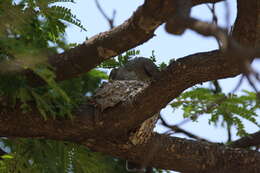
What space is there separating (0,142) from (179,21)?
3486mm

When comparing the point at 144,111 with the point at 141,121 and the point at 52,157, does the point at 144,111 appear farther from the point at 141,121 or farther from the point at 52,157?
the point at 52,157

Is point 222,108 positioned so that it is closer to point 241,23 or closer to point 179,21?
point 241,23

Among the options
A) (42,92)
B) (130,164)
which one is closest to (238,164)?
(130,164)

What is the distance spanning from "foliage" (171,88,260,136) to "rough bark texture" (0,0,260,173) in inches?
9.5

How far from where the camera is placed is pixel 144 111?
3.45 metres

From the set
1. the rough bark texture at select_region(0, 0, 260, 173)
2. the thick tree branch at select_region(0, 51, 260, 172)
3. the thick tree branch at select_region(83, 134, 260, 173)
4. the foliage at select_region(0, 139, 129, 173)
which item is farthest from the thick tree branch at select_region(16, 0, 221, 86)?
the thick tree branch at select_region(83, 134, 260, 173)

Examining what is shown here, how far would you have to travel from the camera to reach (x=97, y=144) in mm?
3736

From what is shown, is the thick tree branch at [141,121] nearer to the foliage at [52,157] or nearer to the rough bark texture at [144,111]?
the rough bark texture at [144,111]

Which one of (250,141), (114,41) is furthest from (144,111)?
(250,141)

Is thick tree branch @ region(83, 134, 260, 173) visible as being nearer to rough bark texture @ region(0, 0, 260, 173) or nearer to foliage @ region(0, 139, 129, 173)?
rough bark texture @ region(0, 0, 260, 173)

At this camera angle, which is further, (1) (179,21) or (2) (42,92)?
(2) (42,92)

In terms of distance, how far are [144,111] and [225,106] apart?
955 millimetres

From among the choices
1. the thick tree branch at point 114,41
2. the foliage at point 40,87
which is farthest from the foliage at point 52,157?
the thick tree branch at point 114,41

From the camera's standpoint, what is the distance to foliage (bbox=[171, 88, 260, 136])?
4.06m
